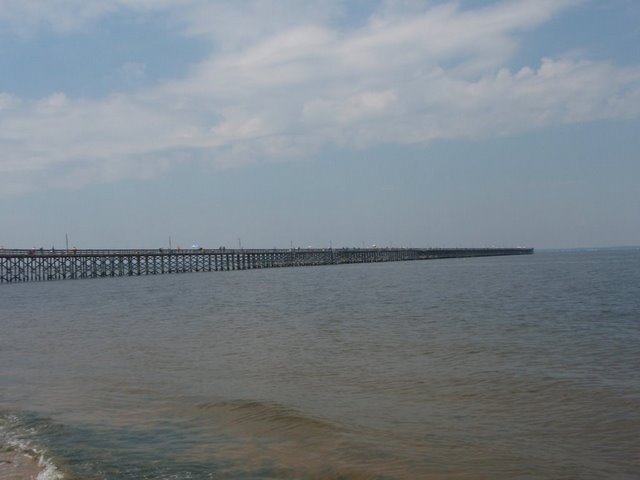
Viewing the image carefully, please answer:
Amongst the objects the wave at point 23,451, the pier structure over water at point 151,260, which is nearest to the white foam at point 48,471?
the wave at point 23,451

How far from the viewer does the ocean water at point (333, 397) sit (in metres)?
7.79

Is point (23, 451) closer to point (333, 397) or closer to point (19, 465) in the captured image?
point (19, 465)

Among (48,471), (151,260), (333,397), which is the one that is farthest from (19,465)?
(151,260)

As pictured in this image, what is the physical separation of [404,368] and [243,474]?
6.64 meters

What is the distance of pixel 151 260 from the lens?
7875cm

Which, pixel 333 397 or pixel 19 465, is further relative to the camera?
pixel 333 397

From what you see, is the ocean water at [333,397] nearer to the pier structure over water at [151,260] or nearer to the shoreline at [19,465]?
the shoreline at [19,465]

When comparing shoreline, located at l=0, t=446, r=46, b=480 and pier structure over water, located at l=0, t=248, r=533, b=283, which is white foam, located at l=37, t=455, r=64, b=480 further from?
pier structure over water, located at l=0, t=248, r=533, b=283

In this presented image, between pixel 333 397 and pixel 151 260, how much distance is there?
231 feet

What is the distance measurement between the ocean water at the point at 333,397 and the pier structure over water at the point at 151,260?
43.0 meters

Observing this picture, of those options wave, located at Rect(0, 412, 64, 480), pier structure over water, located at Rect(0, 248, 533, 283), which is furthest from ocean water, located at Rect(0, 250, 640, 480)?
pier structure over water, located at Rect(0, 248, 533, 283)

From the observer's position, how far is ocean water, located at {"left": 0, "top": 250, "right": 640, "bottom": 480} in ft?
25.6

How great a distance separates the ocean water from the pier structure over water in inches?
1691

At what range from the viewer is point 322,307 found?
28.4 metres
